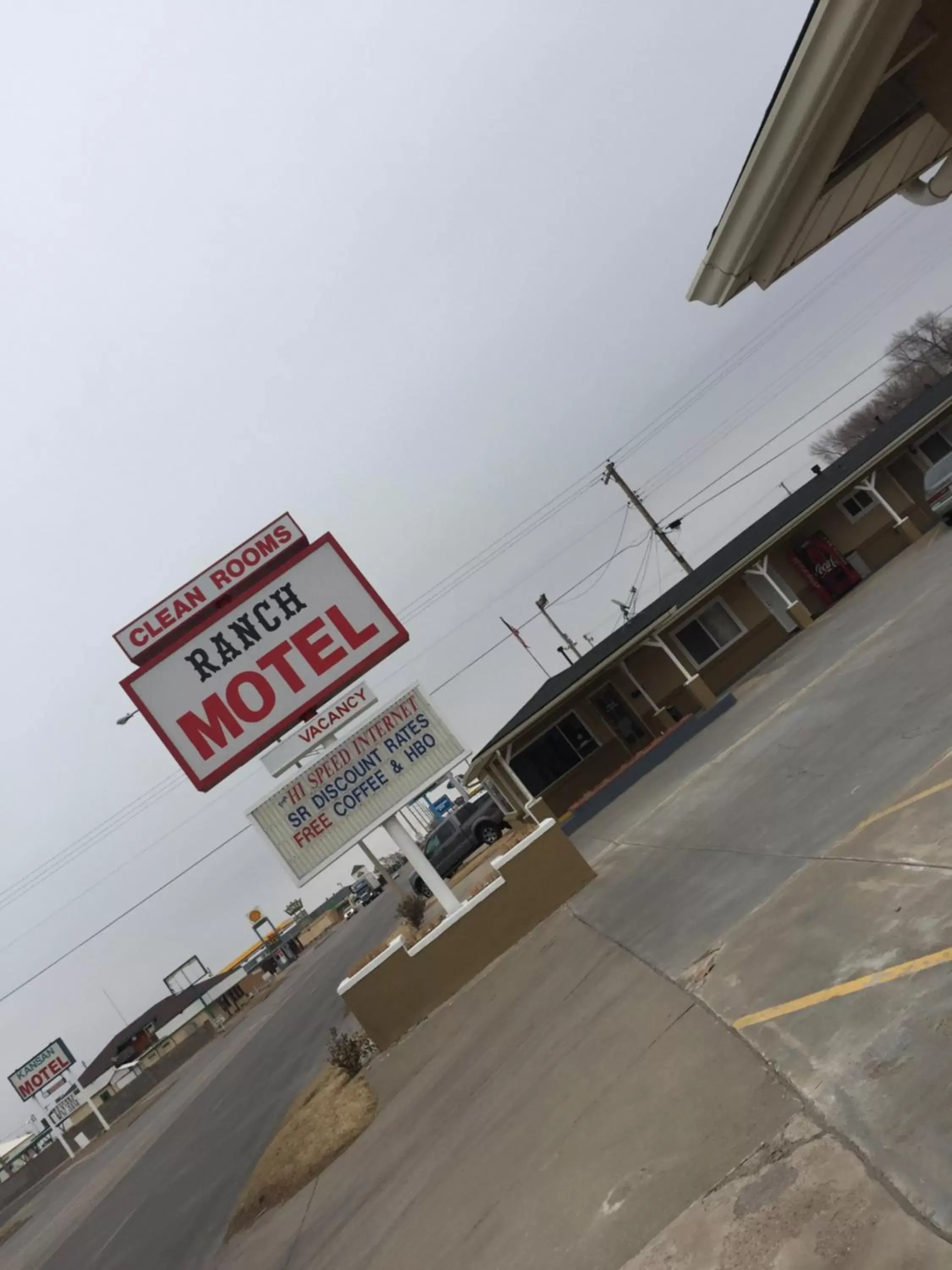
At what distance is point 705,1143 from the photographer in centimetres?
459

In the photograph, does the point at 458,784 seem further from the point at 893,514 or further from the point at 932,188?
the point at 932,188

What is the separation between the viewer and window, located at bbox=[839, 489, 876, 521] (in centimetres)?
2594

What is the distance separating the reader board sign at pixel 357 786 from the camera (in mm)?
12273

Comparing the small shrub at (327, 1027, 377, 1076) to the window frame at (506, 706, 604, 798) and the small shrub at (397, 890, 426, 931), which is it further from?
the window frame at (506, 706, 604, 798)

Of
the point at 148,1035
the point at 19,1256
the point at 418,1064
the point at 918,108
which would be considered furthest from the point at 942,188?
the point at 148,1035

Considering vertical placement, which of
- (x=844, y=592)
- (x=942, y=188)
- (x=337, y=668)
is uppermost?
(x=337, y=668)

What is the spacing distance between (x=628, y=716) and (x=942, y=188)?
1971cm

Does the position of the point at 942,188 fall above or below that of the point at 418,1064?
above

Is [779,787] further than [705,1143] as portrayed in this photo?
Yes

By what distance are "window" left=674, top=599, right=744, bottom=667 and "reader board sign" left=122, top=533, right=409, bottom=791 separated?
48.2ft

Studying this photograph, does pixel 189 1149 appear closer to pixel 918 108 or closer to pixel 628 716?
pixel 628 716

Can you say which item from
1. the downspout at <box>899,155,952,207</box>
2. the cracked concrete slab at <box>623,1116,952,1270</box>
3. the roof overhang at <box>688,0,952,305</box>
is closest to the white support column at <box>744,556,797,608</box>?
the downspout at <box>899,155,952,207</box>

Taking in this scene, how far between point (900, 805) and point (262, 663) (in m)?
8.05

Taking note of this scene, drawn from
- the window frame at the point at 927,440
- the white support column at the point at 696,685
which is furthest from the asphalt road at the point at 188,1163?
the window frame at the point at 927,440
